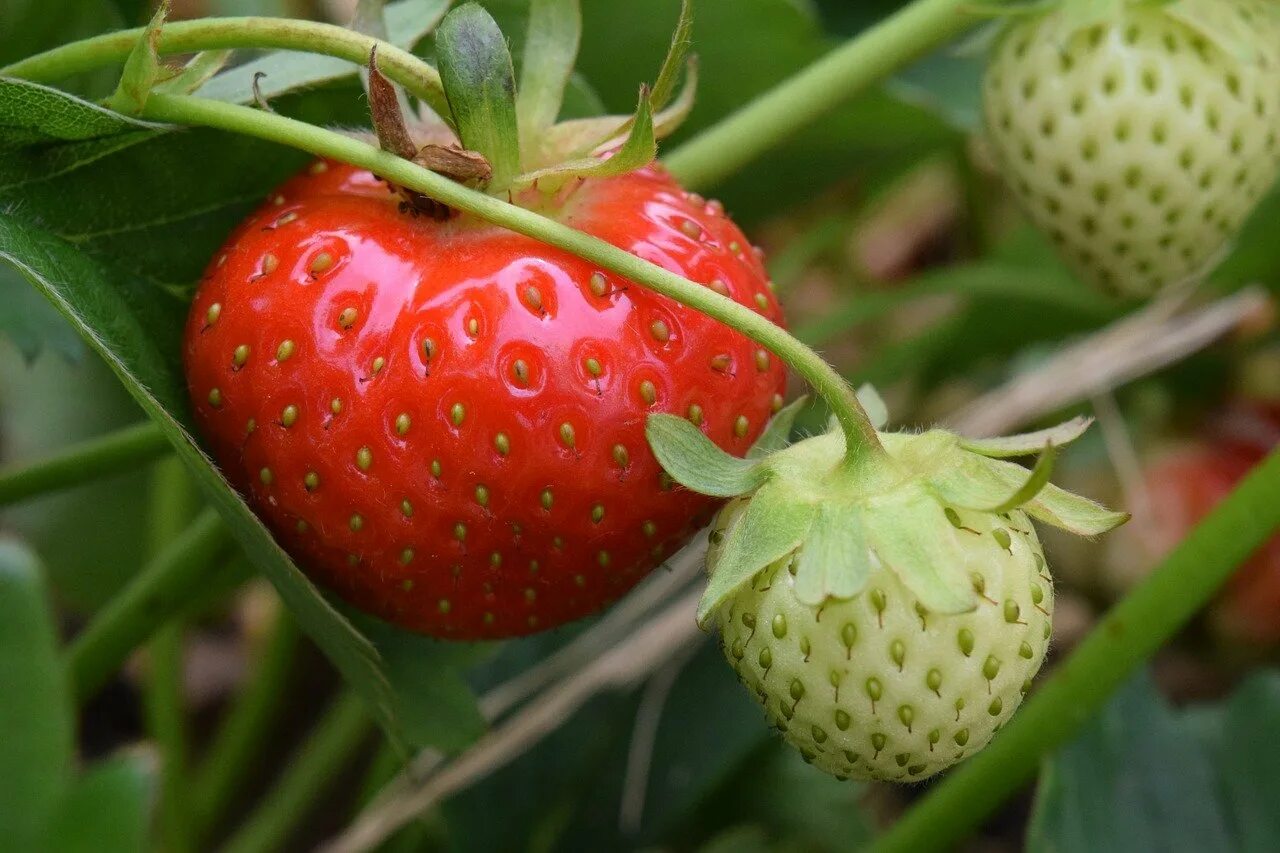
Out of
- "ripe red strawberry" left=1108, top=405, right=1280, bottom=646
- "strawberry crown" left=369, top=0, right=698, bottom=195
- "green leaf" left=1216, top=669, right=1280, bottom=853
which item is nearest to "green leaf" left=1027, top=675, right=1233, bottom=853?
"green leaf" left=1216, top=669, right=1280, bottom=853

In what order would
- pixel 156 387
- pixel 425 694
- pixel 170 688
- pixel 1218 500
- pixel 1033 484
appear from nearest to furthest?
pixel 1033 484, pixel 156 387, pixel 425 694, pixel 170 688, pixel 1218 500

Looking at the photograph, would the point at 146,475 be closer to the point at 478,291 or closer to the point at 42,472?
the point at 42,472

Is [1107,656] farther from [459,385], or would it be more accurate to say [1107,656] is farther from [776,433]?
[459,385]

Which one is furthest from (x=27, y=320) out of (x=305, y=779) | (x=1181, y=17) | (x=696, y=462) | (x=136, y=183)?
(x=1181, y=17)

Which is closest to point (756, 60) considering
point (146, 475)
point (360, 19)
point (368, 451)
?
point (360, 19)

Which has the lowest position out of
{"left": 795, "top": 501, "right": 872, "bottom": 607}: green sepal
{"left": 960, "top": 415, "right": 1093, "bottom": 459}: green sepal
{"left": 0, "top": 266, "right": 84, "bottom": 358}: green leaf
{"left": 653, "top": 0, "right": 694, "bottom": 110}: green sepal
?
{"left": 960, "top": 415, "right": 1093, "bottom": 459}: green sepal

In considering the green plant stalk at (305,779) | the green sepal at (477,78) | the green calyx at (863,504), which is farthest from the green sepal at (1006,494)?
the green plant stalk at (305,779)

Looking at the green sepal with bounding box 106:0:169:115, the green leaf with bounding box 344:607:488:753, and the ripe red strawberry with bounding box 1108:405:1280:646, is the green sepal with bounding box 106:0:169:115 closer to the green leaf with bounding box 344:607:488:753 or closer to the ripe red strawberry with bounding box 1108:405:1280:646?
the green leaf with bounding box 344:607:488:753
